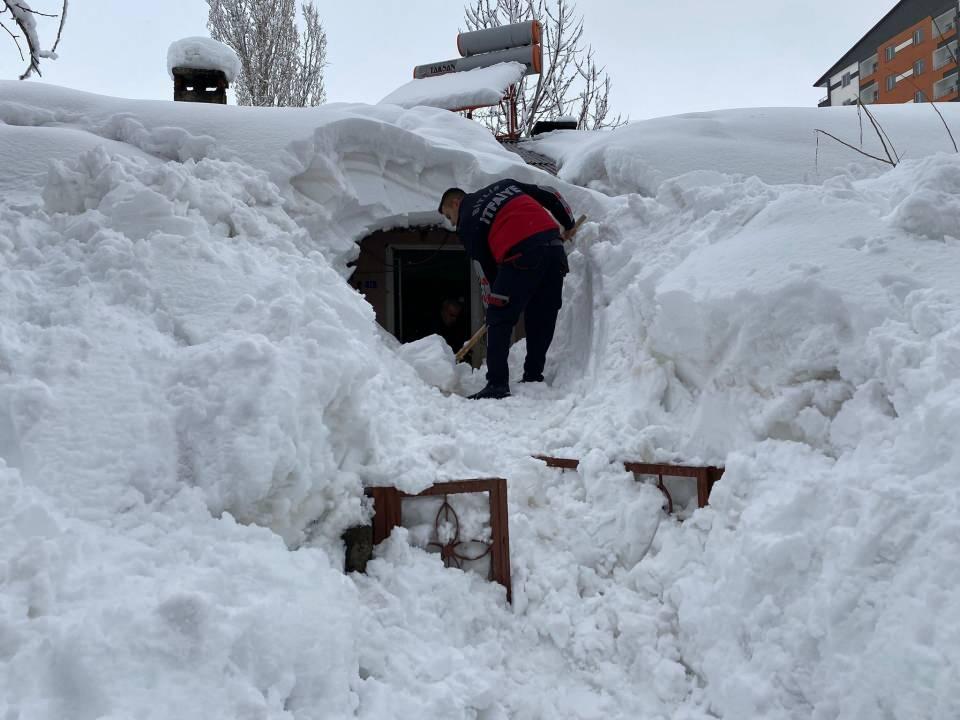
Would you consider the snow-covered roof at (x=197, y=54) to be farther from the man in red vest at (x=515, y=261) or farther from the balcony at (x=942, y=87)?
the balcony at (x=942, y=87)

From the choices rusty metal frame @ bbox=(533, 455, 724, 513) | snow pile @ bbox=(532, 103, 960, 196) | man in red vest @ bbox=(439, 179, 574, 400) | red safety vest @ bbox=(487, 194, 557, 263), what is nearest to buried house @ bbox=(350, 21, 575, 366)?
man in red vest @ bbox=(439, 179, 574, 400)

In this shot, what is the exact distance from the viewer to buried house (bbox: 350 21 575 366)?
19.3 ft

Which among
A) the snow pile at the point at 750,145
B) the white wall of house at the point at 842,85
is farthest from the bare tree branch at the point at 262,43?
the white wall of house at the point at 842,85

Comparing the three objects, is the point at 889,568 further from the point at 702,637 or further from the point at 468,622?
the point at 468,622

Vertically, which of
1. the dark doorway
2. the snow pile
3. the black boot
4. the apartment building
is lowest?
the black boot

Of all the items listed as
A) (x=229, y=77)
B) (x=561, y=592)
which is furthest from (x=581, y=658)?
(x=229, y=77)

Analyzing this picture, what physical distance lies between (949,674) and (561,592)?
3.52 ft

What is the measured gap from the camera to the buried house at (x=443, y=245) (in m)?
5.88

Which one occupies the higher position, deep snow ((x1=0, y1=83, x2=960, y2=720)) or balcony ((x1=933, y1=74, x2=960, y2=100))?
balcony ((x1=933, y1=74, x2=960, y2=100))

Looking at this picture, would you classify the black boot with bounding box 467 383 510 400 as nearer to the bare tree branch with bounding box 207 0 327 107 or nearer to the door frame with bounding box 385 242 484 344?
the door frame with bounding box 385 242 484 344

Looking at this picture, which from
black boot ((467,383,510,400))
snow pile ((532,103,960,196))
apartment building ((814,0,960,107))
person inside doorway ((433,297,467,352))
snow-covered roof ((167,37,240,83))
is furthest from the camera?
apartment building ((814,0,960,107))

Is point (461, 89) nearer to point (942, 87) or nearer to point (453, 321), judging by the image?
point (453, 321)

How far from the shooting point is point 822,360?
A: 200cm

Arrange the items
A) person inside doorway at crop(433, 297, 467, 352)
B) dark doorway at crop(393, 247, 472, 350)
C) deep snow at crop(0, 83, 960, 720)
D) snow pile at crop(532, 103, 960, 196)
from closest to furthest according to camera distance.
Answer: deep snow at crop(0, 83, 960, 720)
snow pile at crop(532, 103, 960, 196)
dark doorway at crop(393, 247, 472, 350)
person inside doorway at crop(433, 297, 467, 352)
